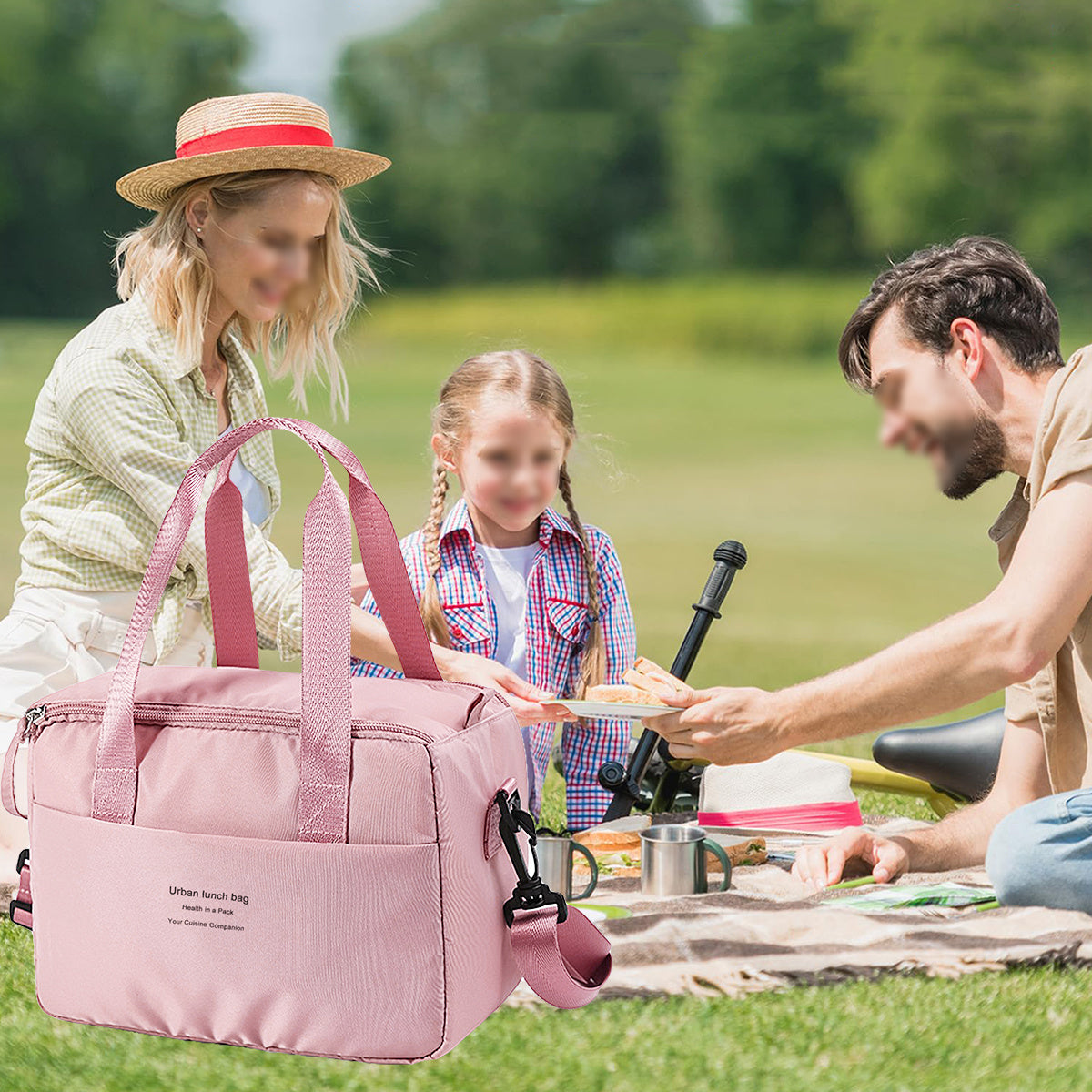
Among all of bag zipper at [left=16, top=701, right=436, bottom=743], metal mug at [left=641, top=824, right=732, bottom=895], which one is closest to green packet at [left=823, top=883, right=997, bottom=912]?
metal mug at [left=641, top=824, right=732, bottom=895]

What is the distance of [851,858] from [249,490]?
1798 mm

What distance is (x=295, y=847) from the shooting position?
2275 millimetres

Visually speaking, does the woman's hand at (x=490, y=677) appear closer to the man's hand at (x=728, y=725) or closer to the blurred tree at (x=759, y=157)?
the man's hand at (x=728, y=725)

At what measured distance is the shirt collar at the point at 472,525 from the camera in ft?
13.6

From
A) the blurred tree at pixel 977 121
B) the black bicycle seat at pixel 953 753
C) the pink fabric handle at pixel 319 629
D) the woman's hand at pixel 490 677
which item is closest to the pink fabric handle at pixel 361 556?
the pink fabric handle at pixel 319 629

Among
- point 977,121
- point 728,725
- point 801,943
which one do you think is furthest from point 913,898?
point 977,121

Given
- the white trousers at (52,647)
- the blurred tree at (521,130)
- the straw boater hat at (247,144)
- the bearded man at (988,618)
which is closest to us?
the bearded man at (988,618)

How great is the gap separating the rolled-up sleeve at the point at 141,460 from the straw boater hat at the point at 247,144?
0.47m

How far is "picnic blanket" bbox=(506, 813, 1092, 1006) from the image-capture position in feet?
8.67

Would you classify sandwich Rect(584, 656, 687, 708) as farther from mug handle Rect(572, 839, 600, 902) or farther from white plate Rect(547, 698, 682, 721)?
mug handle Rect(572, 839, 600, 902)

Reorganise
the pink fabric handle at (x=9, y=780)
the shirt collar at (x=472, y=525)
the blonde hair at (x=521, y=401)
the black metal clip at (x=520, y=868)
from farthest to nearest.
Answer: the shirt collar at (x=472, y=525), the blonde hair at (x=521, y=401), the pink fabric handle at (x=9, y=780), the black metal clip at (x=520, y=868)

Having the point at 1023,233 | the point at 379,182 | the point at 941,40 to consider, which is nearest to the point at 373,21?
the point at 379,182

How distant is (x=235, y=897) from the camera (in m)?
2.30

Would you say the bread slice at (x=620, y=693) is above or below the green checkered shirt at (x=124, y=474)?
below
